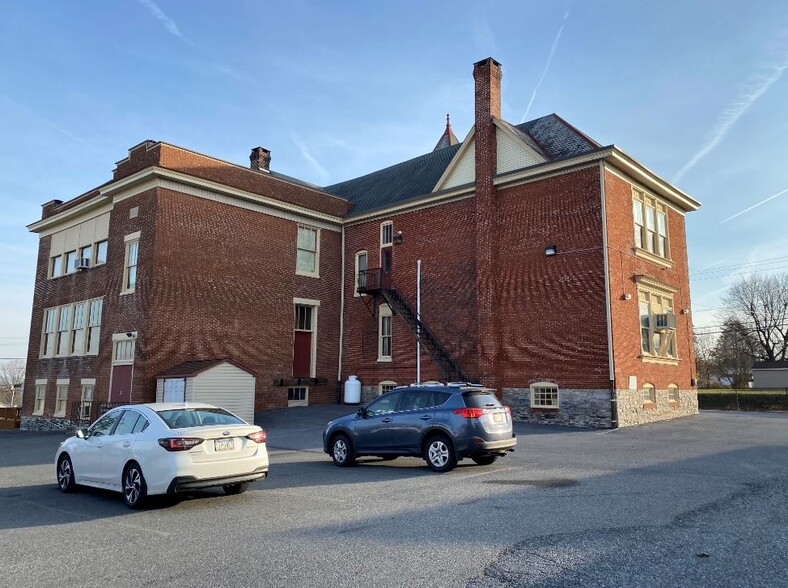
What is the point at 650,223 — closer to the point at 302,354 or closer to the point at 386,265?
the point at 386,265

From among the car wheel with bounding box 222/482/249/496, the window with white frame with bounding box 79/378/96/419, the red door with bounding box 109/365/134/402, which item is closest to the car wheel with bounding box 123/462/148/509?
the car wheel with bounding box 222/482/249/496

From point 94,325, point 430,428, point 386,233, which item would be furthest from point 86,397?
point 430,428

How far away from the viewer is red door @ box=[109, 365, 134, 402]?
22575 millimetres

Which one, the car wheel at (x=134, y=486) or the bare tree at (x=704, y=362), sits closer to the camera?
the car wheel at (x=134, y=486)

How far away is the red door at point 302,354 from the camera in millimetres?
26953

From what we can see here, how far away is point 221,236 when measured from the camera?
963 inches

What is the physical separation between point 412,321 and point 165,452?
17.8 metres

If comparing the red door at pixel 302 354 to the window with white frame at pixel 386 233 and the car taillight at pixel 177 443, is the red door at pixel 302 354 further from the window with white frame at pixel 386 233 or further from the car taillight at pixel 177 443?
the car taillight at pixel 177 443

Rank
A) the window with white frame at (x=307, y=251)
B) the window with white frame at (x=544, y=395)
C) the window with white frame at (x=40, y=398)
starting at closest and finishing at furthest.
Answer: the window with white frame at (x=544, y=395) < the window with white frame at (x=307, y=251) < the window with white frame at (x=40, y=398)

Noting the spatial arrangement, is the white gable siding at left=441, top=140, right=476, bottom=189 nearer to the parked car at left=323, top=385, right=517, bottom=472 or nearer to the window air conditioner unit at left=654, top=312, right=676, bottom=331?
the window air conditioner unit at left=654, top=312, right=676, bottom=331

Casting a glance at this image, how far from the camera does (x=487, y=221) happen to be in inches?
928

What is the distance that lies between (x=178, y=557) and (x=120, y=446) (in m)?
3.74

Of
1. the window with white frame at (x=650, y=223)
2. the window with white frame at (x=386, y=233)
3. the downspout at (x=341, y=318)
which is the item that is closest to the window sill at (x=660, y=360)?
the window with white frame at (x=650, y=223)

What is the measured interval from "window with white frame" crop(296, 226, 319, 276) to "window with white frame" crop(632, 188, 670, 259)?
13866 mm
